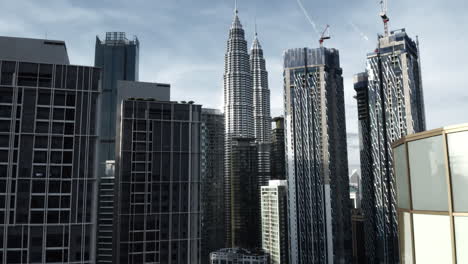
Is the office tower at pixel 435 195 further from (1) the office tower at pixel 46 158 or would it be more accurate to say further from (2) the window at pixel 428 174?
(1) the office tower at pixel 46 158

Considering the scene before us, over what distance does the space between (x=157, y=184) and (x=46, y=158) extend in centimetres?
2441

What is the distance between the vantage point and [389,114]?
610 ft

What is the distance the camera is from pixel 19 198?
204 ft

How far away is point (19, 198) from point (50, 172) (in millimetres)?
6137

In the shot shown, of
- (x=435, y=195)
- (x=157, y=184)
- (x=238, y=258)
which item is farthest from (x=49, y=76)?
(x=238, y=258)

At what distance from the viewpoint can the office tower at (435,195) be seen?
1772 centimetres

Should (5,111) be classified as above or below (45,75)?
below

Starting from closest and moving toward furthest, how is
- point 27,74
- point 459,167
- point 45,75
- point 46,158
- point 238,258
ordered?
1. point 459,167
2. point 46,158
3. point 27,74
4. point 45,75
5. point 238,258

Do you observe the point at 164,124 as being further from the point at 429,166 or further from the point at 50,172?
the point at 429,166

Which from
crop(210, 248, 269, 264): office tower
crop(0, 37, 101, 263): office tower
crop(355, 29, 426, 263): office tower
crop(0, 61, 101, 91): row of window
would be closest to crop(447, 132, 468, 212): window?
crop(0, 37, 101, 263): office tower

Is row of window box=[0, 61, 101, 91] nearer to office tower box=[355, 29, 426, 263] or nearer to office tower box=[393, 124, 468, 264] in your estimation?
office tower box=[393, 124, 468, 264]

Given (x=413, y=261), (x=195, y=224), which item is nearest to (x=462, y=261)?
(x=413, y=261)

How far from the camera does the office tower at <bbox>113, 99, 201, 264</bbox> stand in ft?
261

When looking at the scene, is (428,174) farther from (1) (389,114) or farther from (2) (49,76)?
(1) (389,114)
